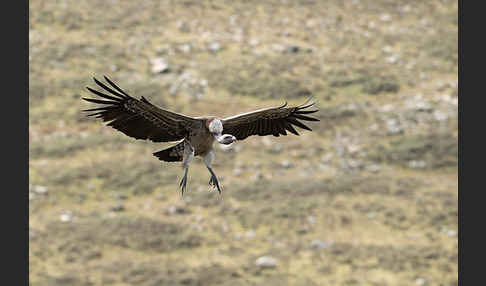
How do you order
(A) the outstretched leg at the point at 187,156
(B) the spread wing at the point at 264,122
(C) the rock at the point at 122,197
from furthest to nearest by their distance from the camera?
(C) the rock at the point at 122,197
(B) the spread wing at the point at 264,122
(A) the outstretched leg at the point at 187,156

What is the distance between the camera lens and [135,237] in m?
52.9

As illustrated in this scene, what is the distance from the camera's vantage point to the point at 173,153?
17.4 m

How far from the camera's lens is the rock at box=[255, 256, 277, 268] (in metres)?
50.1

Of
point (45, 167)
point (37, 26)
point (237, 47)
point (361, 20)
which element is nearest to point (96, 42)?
point (37, 26)

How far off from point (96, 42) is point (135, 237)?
894 inches

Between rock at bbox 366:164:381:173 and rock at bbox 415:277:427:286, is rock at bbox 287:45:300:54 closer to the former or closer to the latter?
rock at bbox 366:164:381:173

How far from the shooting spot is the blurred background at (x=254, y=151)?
168ft

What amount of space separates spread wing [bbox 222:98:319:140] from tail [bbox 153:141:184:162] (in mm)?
885

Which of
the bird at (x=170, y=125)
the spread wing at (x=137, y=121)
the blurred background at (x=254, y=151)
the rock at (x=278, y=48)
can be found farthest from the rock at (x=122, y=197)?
the spread wing at (x=137, y=121)

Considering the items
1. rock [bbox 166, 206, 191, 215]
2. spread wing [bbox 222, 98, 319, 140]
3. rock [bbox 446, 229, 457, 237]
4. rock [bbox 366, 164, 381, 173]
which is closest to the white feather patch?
spread wing [bbox 222, 98, 319, 140]

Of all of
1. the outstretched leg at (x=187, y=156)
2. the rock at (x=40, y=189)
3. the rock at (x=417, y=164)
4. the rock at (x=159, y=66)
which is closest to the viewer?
the outstretched leg at (x=187, y=156)

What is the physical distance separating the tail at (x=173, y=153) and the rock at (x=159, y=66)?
5173 centimetres

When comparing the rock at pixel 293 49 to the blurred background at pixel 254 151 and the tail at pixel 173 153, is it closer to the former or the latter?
the blurred background at pixel 254 151

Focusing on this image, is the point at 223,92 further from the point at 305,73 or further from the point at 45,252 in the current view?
the point at 45,252
